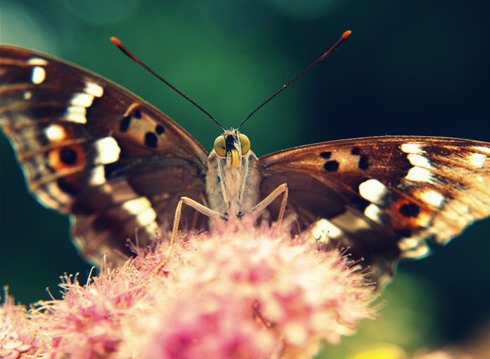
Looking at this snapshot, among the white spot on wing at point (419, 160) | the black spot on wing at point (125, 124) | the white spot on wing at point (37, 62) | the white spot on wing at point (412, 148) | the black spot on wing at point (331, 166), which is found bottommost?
the black spot on wing at point (331, 166)

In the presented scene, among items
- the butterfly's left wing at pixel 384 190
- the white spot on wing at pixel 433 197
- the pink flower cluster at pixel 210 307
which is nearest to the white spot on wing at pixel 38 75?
the pink flower cluster at pixel 210 307

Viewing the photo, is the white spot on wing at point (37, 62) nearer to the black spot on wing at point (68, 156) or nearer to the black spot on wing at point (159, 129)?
the black spot on wing at point (68, 156)

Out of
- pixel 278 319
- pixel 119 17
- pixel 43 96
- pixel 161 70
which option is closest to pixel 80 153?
pixel 43 96

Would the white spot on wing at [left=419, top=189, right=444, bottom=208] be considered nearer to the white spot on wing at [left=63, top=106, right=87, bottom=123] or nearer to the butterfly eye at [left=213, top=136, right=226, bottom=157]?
the butterfly eye at [left=213, top=136, right=226, bottom=157]

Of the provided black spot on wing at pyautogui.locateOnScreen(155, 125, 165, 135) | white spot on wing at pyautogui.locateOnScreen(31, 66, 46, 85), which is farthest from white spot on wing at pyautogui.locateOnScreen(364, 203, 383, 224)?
white spot on wing at pyautogui.locateOnScreen(31, 66, 46, 85)

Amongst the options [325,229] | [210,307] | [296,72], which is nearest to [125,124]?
[325,229]

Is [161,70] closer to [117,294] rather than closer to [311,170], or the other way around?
[311,170]
